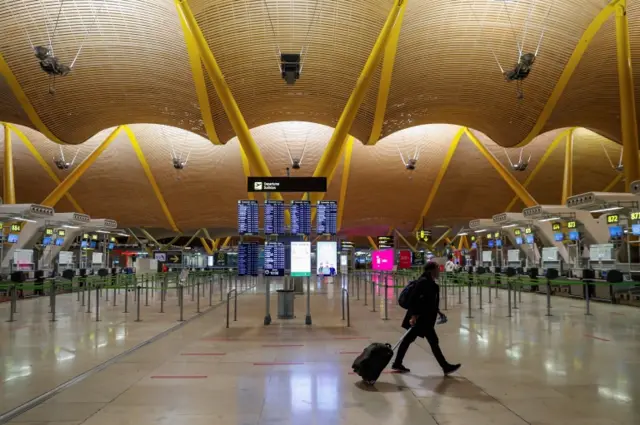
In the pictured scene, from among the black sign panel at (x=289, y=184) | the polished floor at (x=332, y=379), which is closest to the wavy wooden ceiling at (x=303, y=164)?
the black sign panel at (x=289, y=184)

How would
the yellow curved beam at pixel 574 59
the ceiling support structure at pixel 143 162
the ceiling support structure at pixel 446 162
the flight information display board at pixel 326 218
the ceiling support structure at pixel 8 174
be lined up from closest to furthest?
the flight information display board at pixel 326 218 → the yellow curved beam at pixel 574 59 → the ceiling support structure at pixel 8 174 → the ceiling support structure at pixel 143 162 → the ceiling support structure at pixel 446 162

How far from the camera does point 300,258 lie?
1313 cm

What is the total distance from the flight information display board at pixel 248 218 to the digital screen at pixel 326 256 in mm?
1988

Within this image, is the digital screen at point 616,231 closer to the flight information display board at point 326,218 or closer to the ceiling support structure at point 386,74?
the ceiling support structure at point 386,74

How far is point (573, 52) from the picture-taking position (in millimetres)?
22281

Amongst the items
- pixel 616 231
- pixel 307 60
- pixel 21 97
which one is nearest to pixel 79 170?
pixel 21 97

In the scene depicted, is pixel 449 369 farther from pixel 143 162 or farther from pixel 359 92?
pixel 143 162

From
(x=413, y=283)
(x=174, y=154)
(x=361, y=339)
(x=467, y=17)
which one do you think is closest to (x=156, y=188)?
(x=174, y=154)

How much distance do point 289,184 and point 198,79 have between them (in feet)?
40.8

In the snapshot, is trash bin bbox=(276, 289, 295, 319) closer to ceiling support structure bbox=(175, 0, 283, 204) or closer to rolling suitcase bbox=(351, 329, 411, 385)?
rolling suitcase bbox=(351, 329, 411, 385)

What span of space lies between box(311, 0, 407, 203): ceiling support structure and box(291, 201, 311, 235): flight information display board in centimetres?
1000

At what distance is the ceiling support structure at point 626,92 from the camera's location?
20.1 meters

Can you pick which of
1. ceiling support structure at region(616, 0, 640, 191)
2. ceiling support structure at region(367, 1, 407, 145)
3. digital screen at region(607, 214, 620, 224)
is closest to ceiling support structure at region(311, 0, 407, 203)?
ceiling support structure at region(367, 1, 407, 145)

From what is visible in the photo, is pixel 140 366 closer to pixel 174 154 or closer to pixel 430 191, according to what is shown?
pixel 174 154
